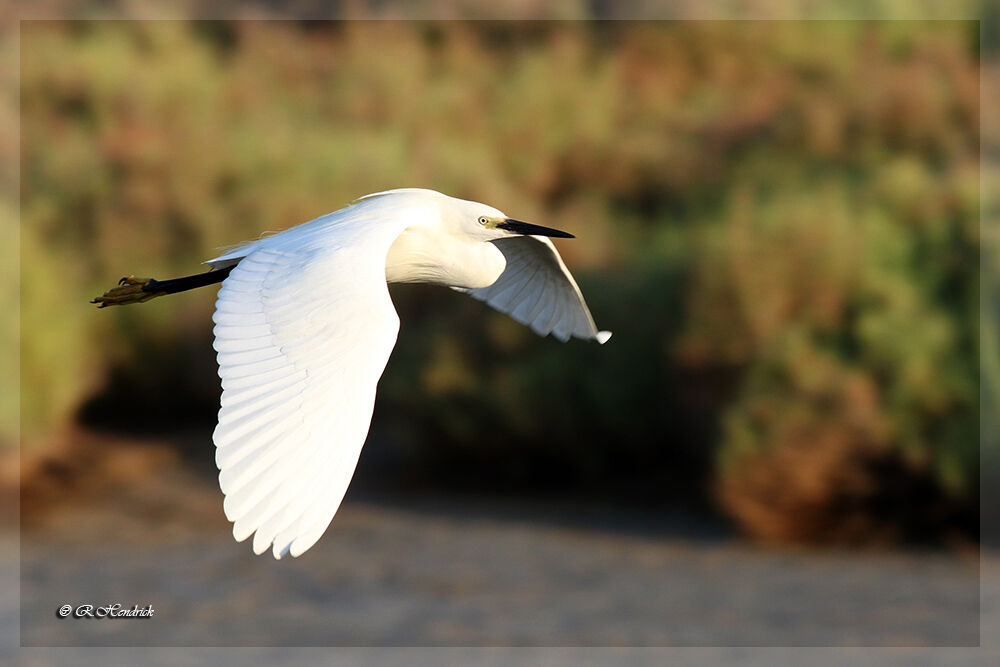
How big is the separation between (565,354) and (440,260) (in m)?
5.58

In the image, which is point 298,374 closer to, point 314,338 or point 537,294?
point 314,338

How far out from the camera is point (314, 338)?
2.76 meters

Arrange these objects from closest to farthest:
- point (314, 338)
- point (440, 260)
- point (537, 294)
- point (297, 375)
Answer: point (297, 375)
point (314, 338)
point (440, 260)
point (537, 294)

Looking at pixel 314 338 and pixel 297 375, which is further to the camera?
pixel 314 338

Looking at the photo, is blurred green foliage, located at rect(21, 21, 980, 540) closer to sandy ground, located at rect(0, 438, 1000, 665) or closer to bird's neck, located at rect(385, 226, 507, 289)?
sandy ground, located at rect(0, 438, 1000, 665)

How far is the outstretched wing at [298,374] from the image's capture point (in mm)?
2311

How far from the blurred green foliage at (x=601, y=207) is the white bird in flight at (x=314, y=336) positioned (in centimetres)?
449

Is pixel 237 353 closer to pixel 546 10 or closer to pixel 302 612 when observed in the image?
pixel 302 612

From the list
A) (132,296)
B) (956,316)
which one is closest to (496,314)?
(956,316)

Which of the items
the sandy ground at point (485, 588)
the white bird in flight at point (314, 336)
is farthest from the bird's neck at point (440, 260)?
the sandy ground at point (485, 588)

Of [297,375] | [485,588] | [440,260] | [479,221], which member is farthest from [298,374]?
[485,588]

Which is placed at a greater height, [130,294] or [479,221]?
[479,221]

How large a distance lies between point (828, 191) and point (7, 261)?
237 inches

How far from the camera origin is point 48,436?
29.9 feet
